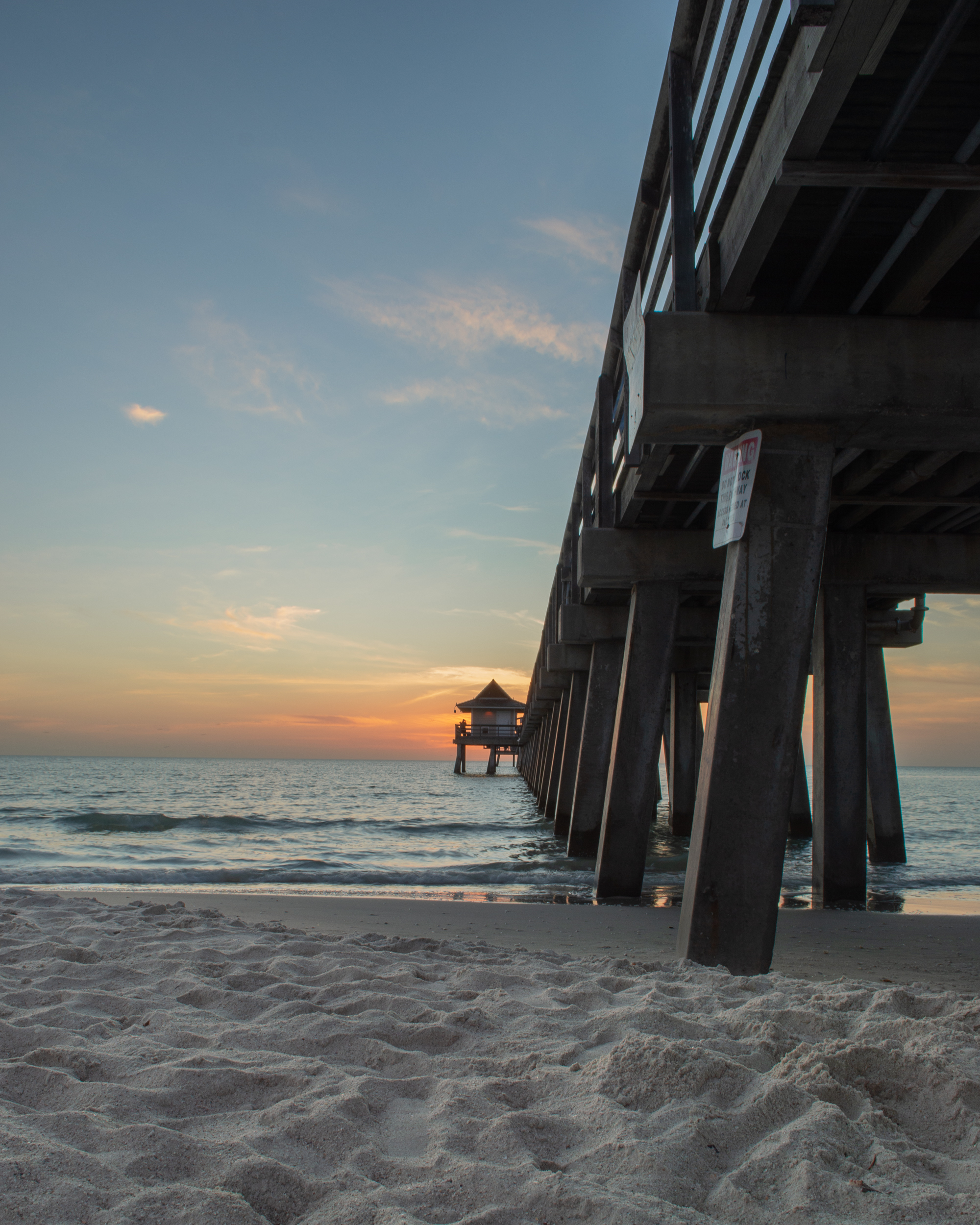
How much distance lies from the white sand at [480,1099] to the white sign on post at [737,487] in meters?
2.23

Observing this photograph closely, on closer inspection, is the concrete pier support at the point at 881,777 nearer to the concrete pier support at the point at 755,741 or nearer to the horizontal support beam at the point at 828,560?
the horizontal support beam at the point at 828,560

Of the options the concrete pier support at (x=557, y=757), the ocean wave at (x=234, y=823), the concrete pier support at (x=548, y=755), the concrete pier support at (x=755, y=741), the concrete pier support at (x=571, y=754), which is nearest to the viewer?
the concrete pier support at (x=755, y=741)

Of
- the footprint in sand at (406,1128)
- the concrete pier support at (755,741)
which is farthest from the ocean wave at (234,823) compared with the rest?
the footprint in sand at (406,1128)

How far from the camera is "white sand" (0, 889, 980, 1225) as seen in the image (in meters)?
1.69

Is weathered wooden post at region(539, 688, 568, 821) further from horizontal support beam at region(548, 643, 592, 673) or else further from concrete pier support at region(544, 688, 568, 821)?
horizontal support beam at region(548, 643, 592, 673)

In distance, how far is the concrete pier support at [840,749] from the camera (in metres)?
7.95

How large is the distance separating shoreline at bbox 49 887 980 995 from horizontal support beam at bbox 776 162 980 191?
3888 millimetres

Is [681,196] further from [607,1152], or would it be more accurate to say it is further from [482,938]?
[482,938]

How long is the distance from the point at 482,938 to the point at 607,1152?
363 centimetres

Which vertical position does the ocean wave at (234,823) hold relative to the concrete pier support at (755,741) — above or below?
below

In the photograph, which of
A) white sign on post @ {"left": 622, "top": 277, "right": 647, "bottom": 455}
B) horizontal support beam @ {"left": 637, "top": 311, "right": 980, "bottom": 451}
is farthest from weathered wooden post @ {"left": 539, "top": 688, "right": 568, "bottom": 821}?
horizontal support beam @ {"left": 637, "top": 311, "right": 980, "bottom": 451}

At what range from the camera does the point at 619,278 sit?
6.31m

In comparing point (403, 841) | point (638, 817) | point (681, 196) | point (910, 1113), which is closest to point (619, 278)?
point (681, 196)

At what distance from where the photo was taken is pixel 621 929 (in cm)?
602
